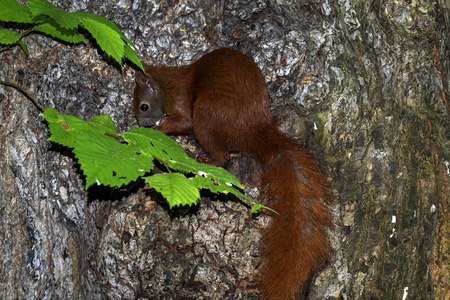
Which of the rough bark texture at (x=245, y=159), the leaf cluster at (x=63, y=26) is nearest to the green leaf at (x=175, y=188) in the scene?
the leaf cluster at (x=63, y=26)

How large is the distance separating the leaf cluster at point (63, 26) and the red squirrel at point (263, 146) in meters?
0.44

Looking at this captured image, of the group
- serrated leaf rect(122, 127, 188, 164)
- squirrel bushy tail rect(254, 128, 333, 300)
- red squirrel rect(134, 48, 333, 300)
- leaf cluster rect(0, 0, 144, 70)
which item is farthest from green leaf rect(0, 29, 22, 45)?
squirrel bushy tail rect(254, 128, 333, 300)

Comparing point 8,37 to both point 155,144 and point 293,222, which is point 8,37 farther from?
point 293,222

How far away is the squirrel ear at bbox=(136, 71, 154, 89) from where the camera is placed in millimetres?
Result: 1996

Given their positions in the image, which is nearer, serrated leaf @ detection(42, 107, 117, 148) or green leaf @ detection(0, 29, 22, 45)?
serrated leaf @ detection(42, 107, 117, 148)

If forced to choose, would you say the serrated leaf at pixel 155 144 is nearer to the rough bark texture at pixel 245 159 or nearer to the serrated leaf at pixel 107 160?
the serrated leaf at pixel 107 160

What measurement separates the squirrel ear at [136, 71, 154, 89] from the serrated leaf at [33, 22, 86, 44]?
13.3 inches

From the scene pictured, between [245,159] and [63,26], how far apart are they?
94 centimetres

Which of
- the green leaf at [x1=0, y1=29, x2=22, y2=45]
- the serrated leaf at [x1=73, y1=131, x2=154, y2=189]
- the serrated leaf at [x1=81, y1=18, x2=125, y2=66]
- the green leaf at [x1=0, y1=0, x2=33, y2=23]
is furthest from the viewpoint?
the green leaf at [x1=0, y1=29, x2=22, y2=45]

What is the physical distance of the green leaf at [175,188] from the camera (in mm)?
1048

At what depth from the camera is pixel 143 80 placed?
205cm

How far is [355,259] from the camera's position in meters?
1.77

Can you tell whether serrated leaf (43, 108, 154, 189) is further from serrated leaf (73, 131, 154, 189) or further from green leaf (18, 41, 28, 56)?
green leaf (18, 41, 28, 56)

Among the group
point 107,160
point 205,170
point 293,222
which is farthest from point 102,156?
point 293,222
